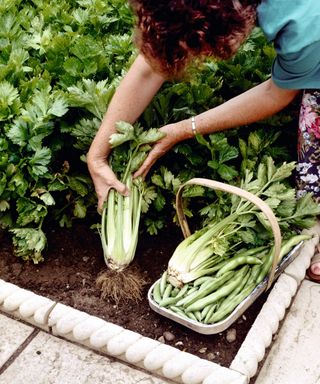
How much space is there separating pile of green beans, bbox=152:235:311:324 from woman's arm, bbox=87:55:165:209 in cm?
50

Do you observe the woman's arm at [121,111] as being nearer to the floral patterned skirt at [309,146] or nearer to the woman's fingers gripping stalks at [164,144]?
the woman's fingers gripping stalks at [164,144]

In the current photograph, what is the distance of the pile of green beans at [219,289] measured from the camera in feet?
7.95

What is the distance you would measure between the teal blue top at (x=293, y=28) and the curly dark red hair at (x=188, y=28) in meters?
0.09

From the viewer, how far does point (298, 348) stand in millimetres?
2467

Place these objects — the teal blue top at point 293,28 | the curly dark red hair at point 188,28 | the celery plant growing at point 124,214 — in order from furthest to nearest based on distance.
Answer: the celery plant growing at point 124,214
the teal blue top at point 293,28
the curly dark red hair at point 188,28

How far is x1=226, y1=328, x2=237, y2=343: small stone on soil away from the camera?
8.07 feet

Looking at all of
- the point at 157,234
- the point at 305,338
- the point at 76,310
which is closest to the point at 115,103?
the point at 157,234

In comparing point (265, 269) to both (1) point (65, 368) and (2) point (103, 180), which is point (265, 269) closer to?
(2) point (103, 180)

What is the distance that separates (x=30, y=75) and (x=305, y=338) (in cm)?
190

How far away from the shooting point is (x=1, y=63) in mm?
3166

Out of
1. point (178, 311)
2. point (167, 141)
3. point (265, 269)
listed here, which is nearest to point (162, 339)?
point (178, 311)

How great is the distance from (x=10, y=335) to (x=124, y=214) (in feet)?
2.28

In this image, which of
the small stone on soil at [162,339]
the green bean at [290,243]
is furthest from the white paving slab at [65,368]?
the green bean at [290,243]

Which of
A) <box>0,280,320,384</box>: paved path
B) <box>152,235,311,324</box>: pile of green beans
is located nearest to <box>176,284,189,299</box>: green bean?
<box>152,235,311,324</box>: pile of green beans
